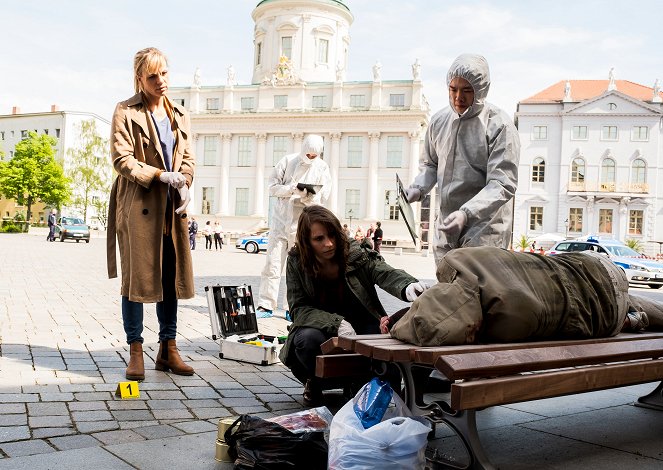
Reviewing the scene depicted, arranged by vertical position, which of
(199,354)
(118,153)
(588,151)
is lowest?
(199,354)

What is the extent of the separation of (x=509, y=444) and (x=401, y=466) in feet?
3.48

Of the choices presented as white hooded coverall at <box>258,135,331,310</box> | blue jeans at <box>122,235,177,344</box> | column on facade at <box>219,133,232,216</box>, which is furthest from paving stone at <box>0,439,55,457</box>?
column on facade at <box>219,133,232,216</box>

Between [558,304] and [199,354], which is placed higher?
[558,304]

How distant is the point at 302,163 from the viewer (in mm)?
8820

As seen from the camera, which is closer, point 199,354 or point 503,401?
point 503,401

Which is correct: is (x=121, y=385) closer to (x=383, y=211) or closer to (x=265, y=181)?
(x=383, y=211)

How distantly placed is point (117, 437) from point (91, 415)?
45 cm

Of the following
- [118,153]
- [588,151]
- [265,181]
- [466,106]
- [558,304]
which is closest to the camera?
[558,304]

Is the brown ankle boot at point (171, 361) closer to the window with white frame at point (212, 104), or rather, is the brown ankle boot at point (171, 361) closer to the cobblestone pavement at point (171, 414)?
the cobblestone pavement at point (171, 414)

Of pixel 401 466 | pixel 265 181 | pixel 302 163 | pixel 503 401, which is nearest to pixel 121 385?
pixel 401 466

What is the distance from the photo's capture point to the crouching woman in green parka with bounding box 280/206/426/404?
12.8ft

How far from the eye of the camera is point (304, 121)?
6075 centimetres

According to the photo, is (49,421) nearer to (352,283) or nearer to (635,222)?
(352,283)

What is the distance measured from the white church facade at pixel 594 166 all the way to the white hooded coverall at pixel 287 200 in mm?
49508
